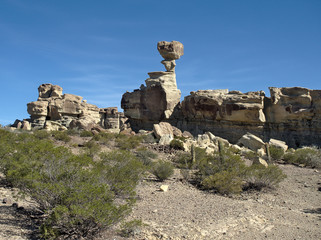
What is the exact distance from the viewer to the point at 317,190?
468 inches

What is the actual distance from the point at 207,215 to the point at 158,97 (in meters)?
26.4

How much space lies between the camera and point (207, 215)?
7.65 m

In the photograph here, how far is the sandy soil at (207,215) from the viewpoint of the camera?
19.9 feet

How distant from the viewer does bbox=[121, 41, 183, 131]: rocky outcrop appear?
1309 inches

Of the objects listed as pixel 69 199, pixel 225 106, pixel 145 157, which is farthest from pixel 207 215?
pixel 225 106

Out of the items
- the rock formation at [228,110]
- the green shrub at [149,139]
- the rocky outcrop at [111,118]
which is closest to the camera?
the green shrub at [149,139]

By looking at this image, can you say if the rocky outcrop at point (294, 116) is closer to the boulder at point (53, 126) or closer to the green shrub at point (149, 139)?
the green shrub at point (149, 139)

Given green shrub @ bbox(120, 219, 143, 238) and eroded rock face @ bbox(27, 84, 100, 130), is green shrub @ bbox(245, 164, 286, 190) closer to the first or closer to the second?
green shrub @ bbox(120, 219, 143, 238)

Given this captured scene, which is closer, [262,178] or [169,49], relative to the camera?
[262,178]

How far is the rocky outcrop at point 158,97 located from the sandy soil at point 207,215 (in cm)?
2240

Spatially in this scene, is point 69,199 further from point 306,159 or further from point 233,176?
point 306,159

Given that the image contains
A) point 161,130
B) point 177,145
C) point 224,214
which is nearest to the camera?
point 224,214

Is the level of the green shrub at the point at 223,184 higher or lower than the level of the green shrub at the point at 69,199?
lower

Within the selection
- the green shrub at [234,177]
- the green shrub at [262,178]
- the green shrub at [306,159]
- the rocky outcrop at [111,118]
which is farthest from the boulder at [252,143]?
the rocky outcrop at [111,118]
